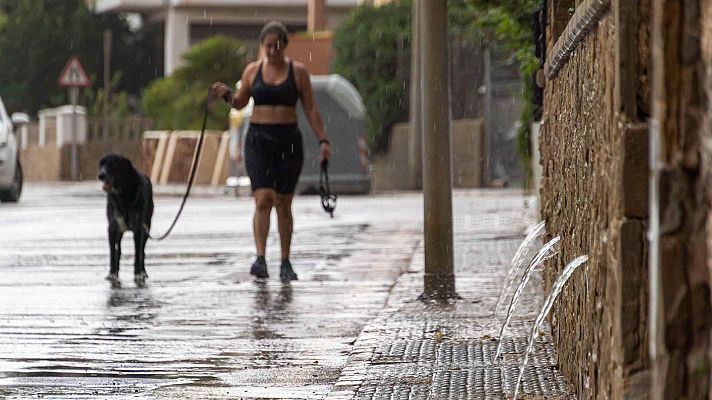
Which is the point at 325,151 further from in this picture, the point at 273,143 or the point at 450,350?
the point at 450,350

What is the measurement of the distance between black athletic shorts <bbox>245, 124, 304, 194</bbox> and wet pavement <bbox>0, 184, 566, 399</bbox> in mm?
625

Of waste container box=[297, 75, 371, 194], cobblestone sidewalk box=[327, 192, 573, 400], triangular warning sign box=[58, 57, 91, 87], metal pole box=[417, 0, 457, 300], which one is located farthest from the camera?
triangular warning sign box=[58, 57, 91, 87]

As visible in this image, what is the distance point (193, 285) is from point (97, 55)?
50761 mm

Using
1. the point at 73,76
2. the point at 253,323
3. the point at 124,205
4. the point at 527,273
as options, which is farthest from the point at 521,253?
the point at 73,76

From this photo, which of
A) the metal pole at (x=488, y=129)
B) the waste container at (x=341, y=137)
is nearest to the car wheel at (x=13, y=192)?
the waste container at (x=341, y=137)

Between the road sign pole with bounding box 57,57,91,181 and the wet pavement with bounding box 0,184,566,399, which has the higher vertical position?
the road sign pole with bounding box 57,57,91,181

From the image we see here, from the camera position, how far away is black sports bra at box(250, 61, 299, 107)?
11.1 m

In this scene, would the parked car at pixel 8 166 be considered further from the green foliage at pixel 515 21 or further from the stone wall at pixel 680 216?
the stone wall at pixel 680 216

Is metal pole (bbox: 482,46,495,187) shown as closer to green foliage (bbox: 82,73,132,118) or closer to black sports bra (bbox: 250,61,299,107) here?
black sports bra (bbox: 250,61,299,107)

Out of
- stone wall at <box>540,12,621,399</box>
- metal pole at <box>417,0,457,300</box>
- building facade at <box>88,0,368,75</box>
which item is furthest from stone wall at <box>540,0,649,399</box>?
building facade at <box>88,0,368,75</box>

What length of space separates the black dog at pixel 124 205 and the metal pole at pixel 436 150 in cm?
241

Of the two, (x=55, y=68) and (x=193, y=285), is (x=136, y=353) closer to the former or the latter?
(x=193, y=285)

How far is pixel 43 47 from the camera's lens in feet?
195

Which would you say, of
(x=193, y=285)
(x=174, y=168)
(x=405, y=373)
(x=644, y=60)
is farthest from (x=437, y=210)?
(x=174, y=168)
